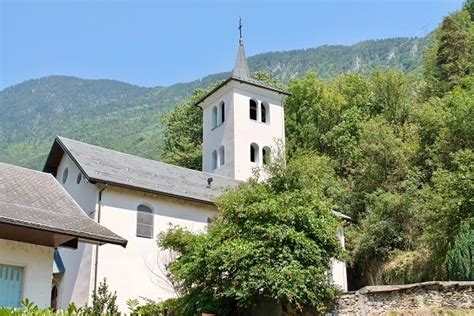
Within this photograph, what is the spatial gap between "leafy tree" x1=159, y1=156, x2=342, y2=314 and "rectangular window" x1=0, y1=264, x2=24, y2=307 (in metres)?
6.37

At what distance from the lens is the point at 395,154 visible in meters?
33.8

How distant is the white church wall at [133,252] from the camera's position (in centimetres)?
2386

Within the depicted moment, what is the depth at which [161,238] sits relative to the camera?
24.1 meters

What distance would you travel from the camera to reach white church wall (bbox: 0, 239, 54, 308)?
13.3 metres

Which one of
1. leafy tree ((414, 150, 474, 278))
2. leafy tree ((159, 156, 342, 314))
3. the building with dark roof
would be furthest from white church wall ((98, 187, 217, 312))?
leafy tree ((414, 150, 474, 278))

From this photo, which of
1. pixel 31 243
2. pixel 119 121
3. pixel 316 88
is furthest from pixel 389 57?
pixel 31 243

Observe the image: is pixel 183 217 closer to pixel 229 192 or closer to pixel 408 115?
pixel 229 192

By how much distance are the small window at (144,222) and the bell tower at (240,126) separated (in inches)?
443

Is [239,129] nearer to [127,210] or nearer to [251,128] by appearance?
[251,128]

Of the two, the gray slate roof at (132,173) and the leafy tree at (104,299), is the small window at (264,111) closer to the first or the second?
the gray slate roof at (132,173)

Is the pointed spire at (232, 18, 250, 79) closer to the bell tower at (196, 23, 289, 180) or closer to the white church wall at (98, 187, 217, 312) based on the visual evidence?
the bell tower at (196, 23, 289, 180)

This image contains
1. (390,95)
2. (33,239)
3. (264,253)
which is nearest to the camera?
(33,239)

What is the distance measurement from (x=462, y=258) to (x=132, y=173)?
14.9 m

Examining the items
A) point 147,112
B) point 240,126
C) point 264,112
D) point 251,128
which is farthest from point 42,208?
point 147,112
